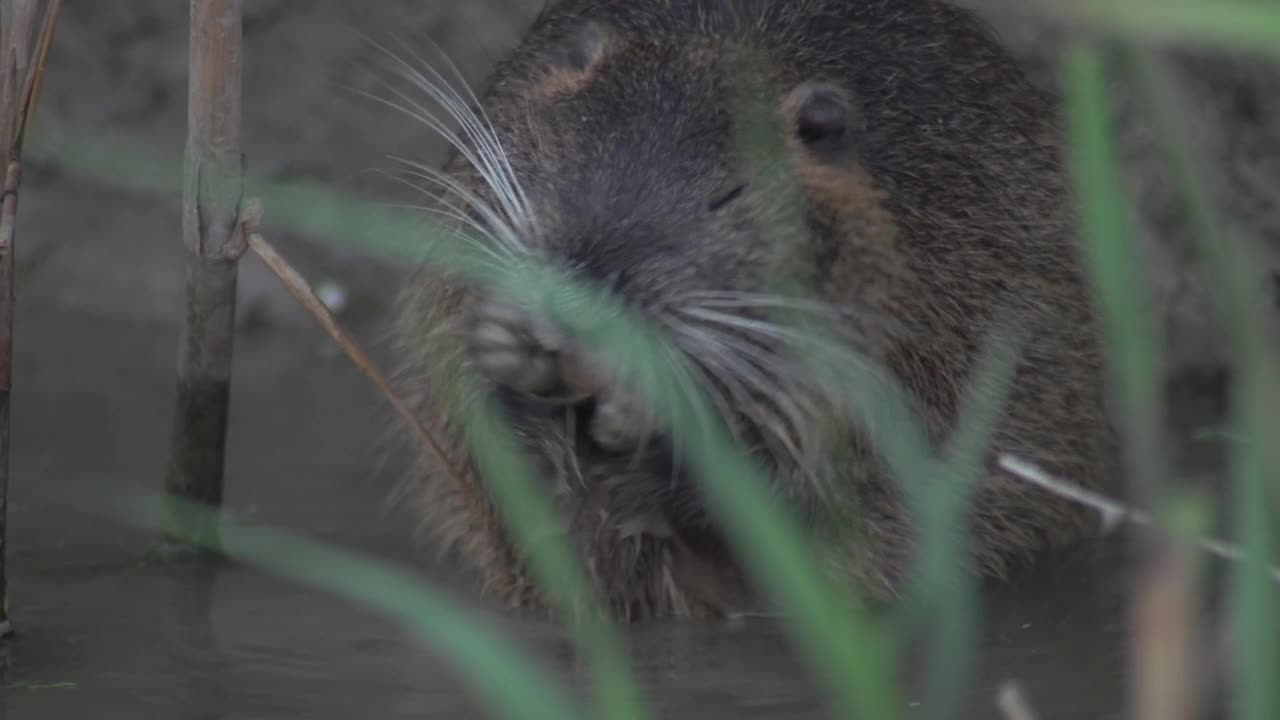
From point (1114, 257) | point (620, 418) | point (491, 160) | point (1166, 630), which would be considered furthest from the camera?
point (491, 160)

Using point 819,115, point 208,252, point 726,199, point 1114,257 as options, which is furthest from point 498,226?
point 1114,257

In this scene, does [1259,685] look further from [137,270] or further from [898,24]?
[137,270]

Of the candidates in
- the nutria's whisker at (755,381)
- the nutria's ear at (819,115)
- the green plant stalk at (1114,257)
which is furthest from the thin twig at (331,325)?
the green plant stalk at (1114,257)

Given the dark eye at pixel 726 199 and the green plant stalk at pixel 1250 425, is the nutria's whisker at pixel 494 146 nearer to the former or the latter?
the dark eye at pixel 726 199

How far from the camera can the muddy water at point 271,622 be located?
8.07ft

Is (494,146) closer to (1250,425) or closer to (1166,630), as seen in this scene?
(1250,425)

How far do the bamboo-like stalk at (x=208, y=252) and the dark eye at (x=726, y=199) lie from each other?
0.62 m

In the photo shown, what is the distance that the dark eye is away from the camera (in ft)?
8.66

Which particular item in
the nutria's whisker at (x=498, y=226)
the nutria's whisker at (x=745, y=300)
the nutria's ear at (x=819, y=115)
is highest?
the nutria's ear at (x=819, y=115)

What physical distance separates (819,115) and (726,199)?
0.29 m

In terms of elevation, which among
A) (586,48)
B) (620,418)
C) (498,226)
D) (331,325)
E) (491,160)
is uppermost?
(586,48)

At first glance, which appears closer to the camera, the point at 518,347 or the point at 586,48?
the point at 518,347

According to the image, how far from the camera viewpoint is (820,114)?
113 inches

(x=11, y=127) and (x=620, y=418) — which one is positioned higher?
(x=11, y=127)
